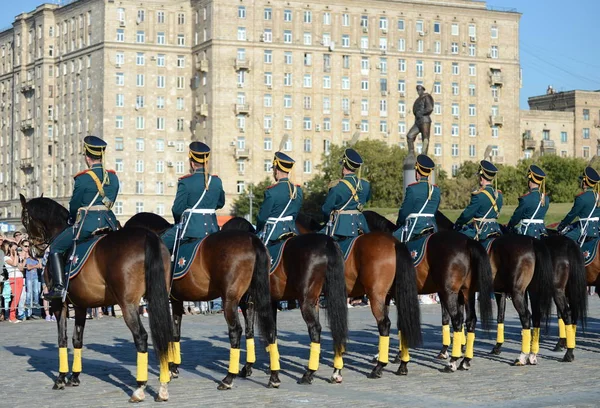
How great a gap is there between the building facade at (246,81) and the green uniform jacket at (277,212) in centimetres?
10988

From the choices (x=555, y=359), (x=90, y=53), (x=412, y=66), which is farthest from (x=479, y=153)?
(x=555, y=359)

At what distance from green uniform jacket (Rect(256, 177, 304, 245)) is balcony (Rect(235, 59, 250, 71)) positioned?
111 m

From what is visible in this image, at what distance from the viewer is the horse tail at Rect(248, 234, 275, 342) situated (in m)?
18.1

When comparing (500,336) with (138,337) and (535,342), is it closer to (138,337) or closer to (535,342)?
(535,342)

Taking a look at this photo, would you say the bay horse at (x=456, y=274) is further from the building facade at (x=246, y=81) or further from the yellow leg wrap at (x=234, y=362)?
the building facade at (x=246, y=81)

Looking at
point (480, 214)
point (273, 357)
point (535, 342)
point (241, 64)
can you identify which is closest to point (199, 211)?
point (273, 357)

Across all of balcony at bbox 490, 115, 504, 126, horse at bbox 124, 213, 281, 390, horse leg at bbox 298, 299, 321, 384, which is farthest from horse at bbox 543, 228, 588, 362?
balcony at bbox 490, 115, 504, 126

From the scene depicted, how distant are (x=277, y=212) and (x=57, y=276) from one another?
385 centimetres

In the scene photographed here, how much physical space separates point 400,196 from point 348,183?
318 feet

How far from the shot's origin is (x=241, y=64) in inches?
5108

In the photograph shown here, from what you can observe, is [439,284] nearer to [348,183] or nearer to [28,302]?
[348,183]

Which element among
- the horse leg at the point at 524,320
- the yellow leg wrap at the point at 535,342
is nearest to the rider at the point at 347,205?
the horse leg at the point at 524,320

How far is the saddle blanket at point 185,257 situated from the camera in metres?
18.4

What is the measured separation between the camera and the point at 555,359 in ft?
72.4
